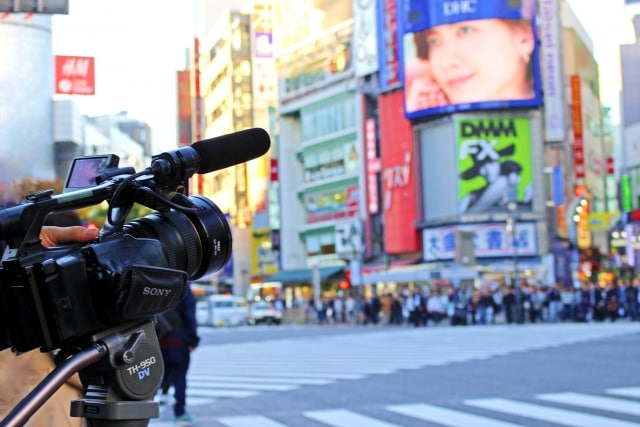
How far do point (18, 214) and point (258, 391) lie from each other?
9122 mm

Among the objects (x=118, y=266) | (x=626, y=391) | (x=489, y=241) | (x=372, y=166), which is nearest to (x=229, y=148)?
(x=118, y=266)

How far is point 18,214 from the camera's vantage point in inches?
72.8

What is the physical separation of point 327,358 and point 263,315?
89.1ft

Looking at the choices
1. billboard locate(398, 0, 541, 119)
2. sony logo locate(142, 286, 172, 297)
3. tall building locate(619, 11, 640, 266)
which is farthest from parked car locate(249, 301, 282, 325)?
sony logo locate(142, 286, 172, 297)

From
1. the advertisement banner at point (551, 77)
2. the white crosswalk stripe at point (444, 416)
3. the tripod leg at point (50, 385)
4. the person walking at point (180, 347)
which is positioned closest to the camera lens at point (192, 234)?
the tripod leg at point (50, 385)

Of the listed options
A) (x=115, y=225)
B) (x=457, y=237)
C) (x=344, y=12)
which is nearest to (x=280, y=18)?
(x=344, y=12)

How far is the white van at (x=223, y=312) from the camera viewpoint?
41.2 m

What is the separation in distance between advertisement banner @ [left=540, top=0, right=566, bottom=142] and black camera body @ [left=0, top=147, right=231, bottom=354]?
48258 millimetres

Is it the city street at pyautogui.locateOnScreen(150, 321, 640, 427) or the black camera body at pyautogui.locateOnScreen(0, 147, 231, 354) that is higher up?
the black camera body at pyautogui.locateOnScreen(0, 147, 231, 354)

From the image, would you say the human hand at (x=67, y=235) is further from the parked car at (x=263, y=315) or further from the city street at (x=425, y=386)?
the parked car at (x=263, y=315)

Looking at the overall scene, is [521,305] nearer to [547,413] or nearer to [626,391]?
[626,391]

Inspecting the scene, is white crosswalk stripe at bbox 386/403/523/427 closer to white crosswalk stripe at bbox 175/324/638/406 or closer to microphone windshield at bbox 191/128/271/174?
white crosswalk stripe at bbox 175/324/638/406

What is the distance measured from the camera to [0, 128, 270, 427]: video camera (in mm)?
1846

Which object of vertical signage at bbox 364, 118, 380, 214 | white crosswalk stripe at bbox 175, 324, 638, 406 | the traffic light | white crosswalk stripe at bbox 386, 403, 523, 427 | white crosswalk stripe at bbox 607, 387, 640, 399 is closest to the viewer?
white crosswalk stripe at bbox 386, 403, 523, 427
